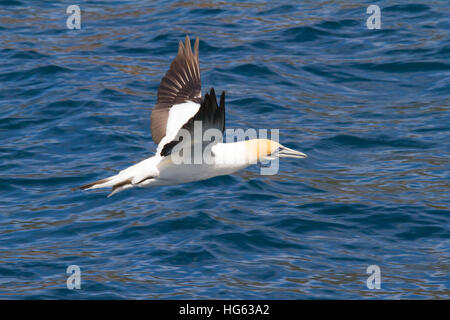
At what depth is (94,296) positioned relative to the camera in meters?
11.7

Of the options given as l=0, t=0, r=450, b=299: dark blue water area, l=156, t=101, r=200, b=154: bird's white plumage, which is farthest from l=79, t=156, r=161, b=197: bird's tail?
l=0, t=0, r=450, b=299: dark blue water area

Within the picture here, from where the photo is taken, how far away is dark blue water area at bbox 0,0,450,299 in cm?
1220

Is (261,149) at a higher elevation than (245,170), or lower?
higher

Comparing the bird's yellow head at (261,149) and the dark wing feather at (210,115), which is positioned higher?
the dark wing feather at (210,115)

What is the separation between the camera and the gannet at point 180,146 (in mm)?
10766

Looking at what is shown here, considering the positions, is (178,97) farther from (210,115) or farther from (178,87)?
(210,115)

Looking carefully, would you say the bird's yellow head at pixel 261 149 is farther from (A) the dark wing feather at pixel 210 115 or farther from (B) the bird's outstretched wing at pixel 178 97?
(A) the dark wing feather at pixel 210 115

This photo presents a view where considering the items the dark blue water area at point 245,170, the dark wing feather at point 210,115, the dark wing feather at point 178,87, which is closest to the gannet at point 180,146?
the dark wing feather at point 178,87

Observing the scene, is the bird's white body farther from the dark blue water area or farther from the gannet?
the dark blue water area

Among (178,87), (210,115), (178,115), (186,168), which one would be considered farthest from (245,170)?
(210,115)

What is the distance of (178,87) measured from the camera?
11.4 meters

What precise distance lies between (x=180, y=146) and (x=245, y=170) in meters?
4.65

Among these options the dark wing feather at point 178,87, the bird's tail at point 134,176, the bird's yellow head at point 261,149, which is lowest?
the bird's tail at point 134,176
